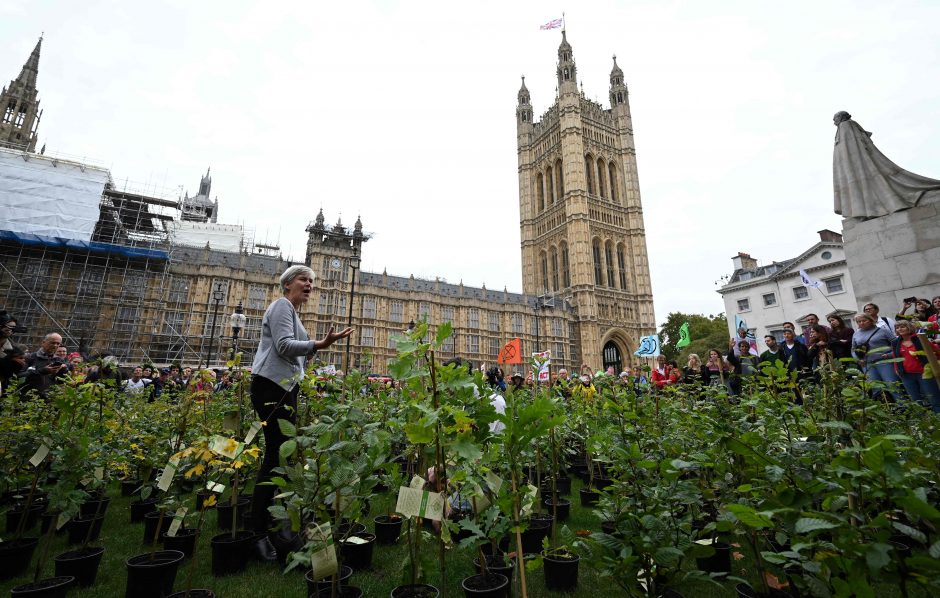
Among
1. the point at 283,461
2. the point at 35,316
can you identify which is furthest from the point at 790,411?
the point at 35,316

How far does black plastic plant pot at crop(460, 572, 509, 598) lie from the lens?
2602mm

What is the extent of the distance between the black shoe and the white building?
35.7 m

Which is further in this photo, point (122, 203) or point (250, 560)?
point (122, 203)

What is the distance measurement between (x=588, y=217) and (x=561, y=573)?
57595 millimetres

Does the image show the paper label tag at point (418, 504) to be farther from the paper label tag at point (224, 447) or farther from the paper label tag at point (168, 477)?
the paper label tag at point (168, 477)

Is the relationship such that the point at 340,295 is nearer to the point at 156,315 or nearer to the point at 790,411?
the point at 156,315

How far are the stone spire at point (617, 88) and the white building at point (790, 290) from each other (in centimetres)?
3772

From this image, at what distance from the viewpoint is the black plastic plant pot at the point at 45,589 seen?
271 centimetres

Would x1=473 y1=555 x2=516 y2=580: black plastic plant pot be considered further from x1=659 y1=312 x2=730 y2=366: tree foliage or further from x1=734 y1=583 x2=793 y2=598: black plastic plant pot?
x1=659 y1=312 x2=730 y2=366: tree foliage

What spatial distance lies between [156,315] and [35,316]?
6.44 metres

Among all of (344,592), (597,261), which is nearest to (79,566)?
(344,592)

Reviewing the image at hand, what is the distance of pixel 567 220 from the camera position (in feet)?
188

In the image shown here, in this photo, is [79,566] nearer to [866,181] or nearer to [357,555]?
[357,555]

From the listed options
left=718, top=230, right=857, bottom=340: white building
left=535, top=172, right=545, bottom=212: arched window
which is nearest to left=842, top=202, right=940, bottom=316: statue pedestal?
left=718, top=230, right=857, bottom=340: white building
